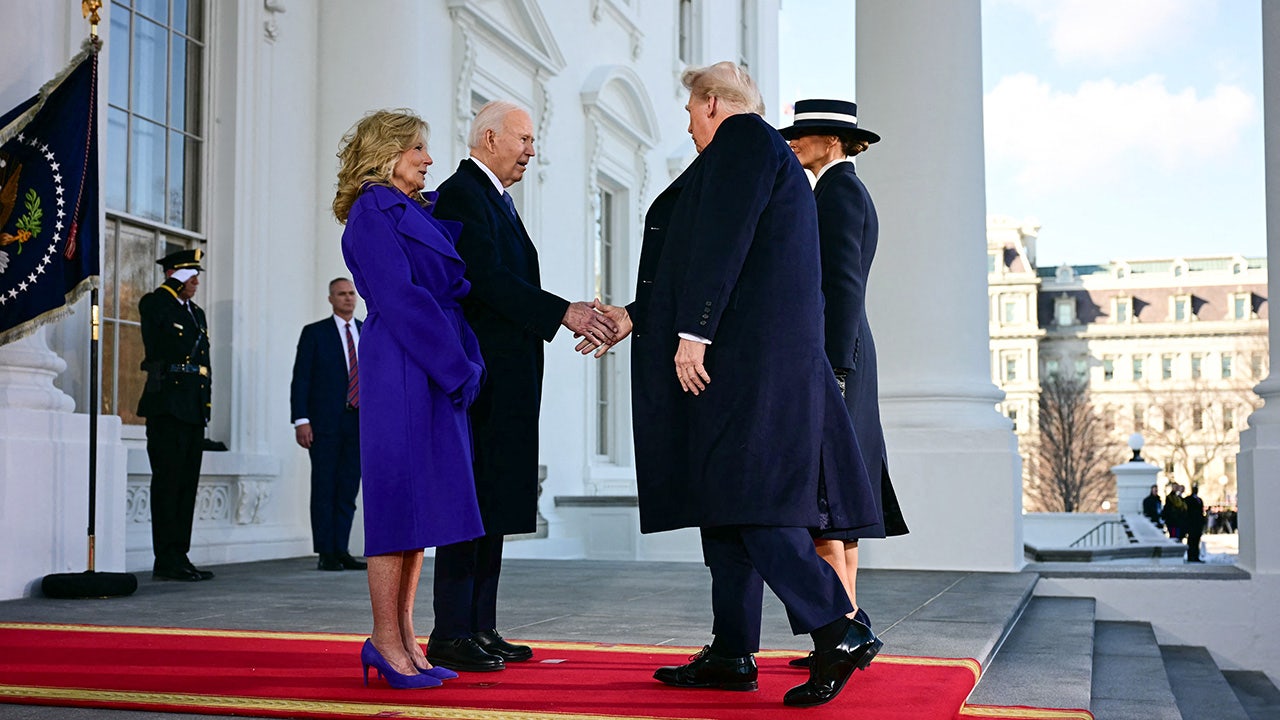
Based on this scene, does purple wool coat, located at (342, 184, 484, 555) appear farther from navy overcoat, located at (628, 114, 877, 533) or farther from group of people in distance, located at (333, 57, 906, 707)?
navy overcoat, located at (628, 114, 877, 533)

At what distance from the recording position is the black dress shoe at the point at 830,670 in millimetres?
3594

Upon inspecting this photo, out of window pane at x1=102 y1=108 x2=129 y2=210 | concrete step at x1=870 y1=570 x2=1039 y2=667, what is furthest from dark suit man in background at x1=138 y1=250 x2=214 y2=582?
concrete step at x1=870 y1=570 x2=1039 y2=667

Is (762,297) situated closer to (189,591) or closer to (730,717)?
(730,717)

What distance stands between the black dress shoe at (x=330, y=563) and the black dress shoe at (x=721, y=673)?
17.5 ft

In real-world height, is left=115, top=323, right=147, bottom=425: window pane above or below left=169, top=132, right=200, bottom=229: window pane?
below

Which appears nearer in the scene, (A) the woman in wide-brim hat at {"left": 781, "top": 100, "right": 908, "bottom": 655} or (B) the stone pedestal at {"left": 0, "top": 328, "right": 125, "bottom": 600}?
(A) the woman in wide-brim hat at {"left": 781, "top": 100, "right": 908, "bottom": 655}

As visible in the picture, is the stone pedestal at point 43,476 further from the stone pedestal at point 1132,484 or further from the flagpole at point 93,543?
the stone pedestal at point 1132,484

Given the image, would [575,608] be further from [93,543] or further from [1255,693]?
[1255,693]

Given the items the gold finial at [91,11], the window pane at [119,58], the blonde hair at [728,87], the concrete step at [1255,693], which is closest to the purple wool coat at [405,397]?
the blonde hair at [728,87]

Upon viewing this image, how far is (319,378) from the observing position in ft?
30.1

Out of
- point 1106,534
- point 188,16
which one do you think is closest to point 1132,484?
point 1106,534

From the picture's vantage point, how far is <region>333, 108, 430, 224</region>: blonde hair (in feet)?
13.4

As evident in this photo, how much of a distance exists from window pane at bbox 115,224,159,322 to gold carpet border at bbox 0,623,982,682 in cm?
370

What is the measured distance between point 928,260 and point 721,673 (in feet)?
18.6
